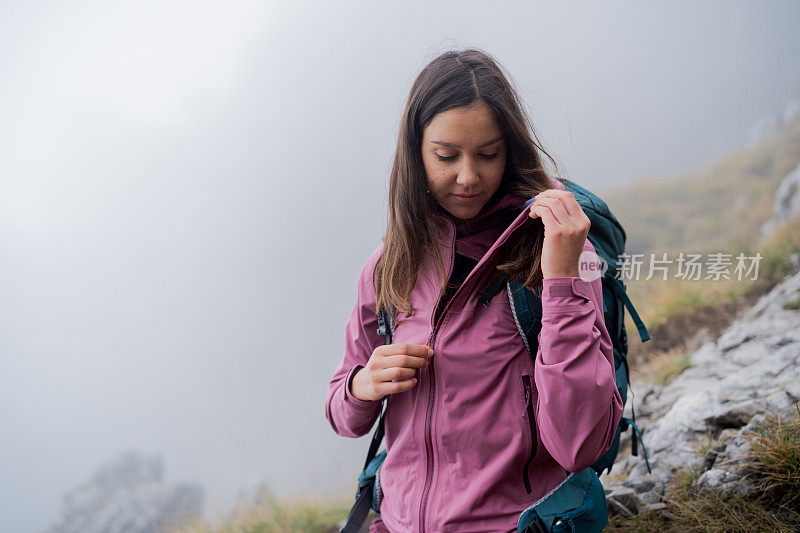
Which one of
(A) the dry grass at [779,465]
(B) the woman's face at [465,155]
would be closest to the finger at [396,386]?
(B) the woman's face at [465,155]

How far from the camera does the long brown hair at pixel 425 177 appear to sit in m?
1.60

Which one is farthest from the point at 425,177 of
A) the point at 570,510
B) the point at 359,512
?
the point at 359,512

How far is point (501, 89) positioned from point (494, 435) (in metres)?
1.05

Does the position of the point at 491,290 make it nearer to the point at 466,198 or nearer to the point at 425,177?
the point at 466,198

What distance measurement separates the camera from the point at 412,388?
1.71 metres

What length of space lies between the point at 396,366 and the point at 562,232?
1.98 ft

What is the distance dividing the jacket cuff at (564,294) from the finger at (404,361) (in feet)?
1.29

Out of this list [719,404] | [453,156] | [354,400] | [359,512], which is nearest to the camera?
[453,156]

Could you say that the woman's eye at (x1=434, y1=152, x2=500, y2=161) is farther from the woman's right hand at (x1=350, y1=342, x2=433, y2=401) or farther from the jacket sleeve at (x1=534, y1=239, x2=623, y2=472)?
the woman's right hand at (x1=350, y1=342, x2=433, y2=401)

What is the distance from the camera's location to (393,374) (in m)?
1.54

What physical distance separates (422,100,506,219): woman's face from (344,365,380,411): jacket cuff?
669 mm

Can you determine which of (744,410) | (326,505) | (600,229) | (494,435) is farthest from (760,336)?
(326,505)

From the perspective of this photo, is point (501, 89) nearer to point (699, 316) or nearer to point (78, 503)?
point (699, 316)

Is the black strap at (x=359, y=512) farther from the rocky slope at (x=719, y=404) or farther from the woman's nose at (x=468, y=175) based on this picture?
the rocky slope at (x=719, y=404)
